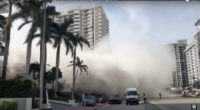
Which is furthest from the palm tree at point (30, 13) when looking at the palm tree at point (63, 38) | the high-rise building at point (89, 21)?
the high-rise building at point (89, 21)

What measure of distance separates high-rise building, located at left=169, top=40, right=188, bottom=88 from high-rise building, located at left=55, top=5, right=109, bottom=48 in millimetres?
39223

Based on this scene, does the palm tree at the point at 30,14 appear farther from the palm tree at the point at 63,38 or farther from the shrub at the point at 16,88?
the palm tree at the point at 63,38

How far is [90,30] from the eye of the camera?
13238 centimetres

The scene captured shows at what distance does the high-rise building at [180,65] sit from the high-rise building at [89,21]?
39.2 metres

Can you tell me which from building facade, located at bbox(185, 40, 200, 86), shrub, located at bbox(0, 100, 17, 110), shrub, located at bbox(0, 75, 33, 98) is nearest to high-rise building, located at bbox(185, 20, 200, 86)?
building facade, located at bbox(185, 40, 200, 86)

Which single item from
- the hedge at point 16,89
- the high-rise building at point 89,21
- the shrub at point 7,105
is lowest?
the shrub at point 7,105

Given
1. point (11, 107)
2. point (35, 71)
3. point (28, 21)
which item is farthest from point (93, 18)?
point (11, 107)

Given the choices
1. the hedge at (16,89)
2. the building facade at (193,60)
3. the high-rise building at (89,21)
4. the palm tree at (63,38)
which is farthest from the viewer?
the high-rise building at (89,21)

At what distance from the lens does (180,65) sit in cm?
13812

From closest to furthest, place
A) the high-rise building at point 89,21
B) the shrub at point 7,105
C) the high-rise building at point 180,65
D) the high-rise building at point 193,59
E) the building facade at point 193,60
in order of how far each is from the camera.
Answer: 1. the shrub at point 7,105
2. the high-rise building at point 193,59
3. the building facade at point 193,60
4. the high-rise building at point 89,21
5. the high-rise building at point 180,65

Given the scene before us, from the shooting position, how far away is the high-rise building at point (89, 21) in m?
129

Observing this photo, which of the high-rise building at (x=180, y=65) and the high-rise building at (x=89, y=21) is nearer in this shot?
the high-rise building at (x=89, y=21)

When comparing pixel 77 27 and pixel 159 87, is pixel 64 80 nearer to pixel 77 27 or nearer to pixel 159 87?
pixel 159 87

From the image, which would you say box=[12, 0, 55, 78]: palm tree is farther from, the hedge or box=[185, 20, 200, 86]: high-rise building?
box=[185, 20, 200, 86]: high-rise building
